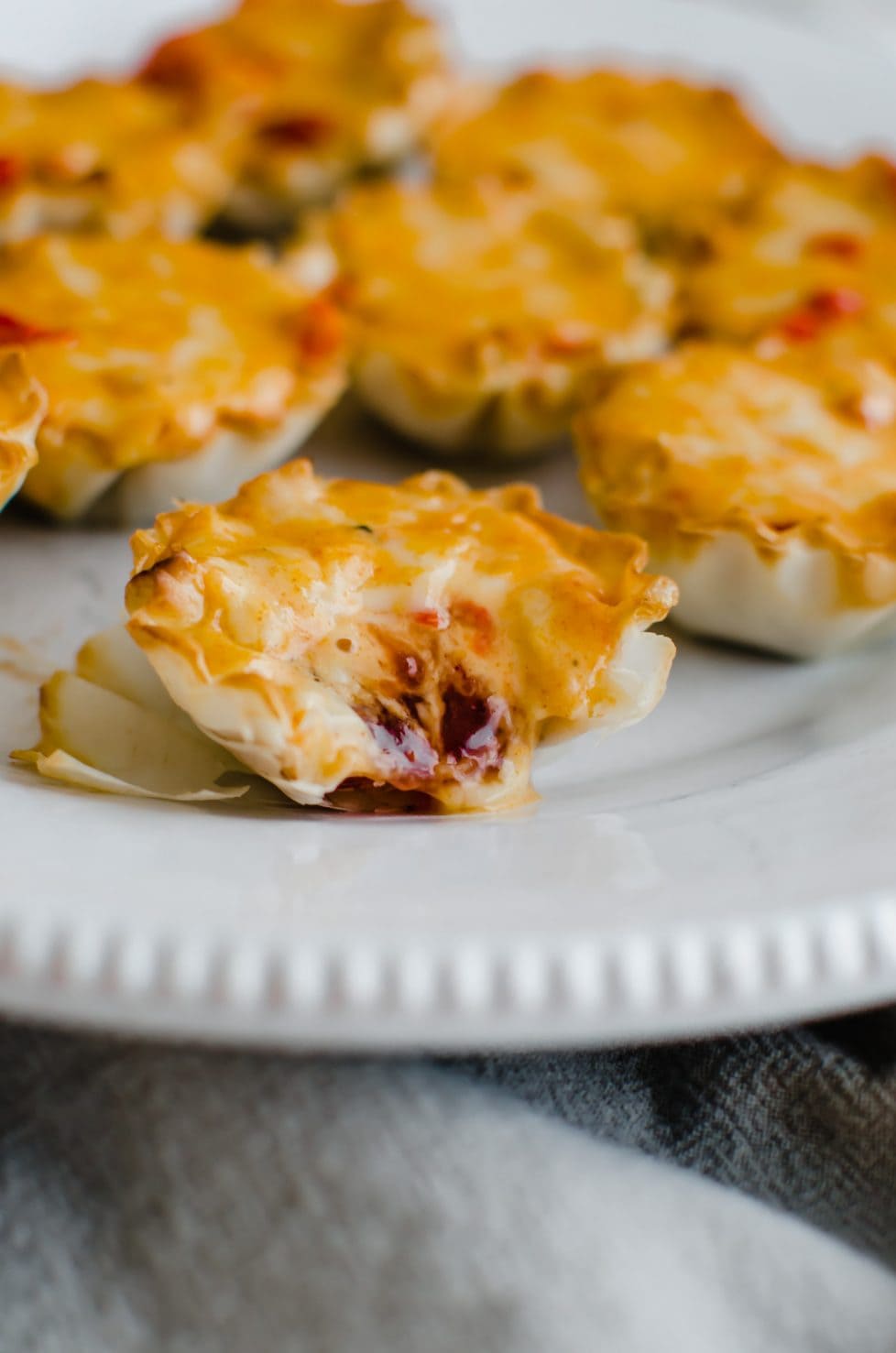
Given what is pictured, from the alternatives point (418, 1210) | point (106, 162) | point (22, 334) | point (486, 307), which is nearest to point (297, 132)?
point (106, 162)

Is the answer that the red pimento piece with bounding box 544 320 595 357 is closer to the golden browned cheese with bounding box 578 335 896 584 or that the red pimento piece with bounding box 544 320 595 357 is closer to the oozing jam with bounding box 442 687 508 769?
the golden browned cheese with bounding box 578 335 896 584

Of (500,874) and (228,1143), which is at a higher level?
(500,874)

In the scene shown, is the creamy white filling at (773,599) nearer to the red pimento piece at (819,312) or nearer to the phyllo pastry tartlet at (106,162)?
the red pimento piece at (819,312)

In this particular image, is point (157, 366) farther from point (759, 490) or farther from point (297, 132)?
point (297, 132)

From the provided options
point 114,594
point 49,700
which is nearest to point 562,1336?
point 49,700

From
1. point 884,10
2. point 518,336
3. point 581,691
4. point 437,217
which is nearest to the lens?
point 581,691

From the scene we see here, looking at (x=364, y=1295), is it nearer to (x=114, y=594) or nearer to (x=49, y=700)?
(x=49, y=700)
